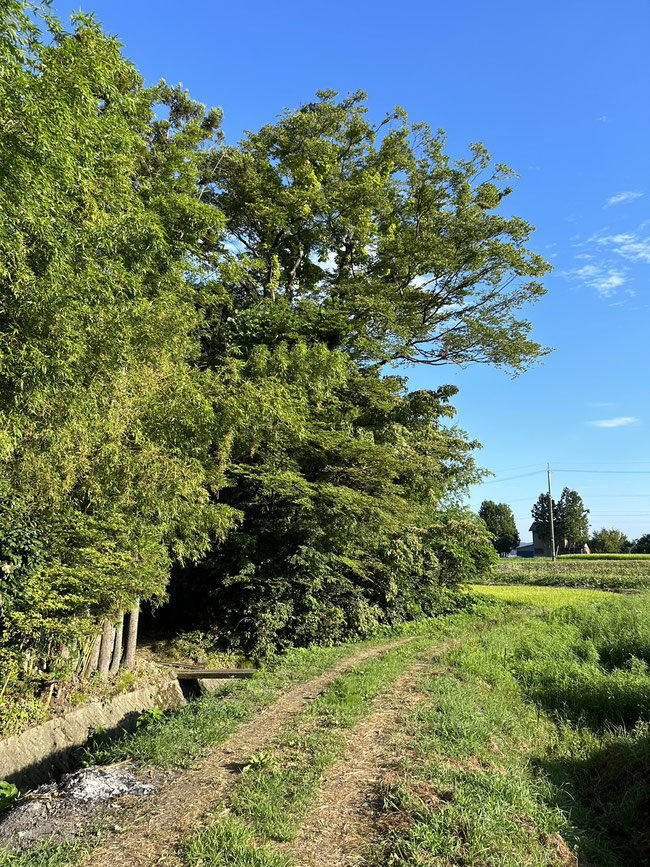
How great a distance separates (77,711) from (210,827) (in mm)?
4351

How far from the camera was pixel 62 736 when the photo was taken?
6180mm

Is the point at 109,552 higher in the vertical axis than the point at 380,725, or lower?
higher

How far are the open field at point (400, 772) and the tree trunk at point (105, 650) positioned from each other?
217 centimetres

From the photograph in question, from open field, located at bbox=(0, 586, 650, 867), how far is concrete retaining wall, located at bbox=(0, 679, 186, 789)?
4.02ft

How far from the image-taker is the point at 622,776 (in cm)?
456

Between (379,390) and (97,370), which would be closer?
(97,370)

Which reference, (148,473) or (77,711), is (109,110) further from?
(77,711)

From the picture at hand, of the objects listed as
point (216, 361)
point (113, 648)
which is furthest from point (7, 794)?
point (216, 361)

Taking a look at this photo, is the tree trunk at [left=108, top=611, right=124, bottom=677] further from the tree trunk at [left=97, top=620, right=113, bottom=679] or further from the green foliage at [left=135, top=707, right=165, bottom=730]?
the green foliage at [left=135, top=707, right=165, bottom=730]

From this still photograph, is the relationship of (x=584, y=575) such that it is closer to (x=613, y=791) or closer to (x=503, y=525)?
(x=613, y=791)

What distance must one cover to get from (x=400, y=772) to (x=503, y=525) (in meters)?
67.7

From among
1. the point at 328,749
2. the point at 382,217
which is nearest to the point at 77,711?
the point at 328,749

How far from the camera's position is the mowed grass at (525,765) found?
3250 millimetres

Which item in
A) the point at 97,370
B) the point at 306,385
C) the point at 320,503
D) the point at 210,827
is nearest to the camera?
the point at 210,827
